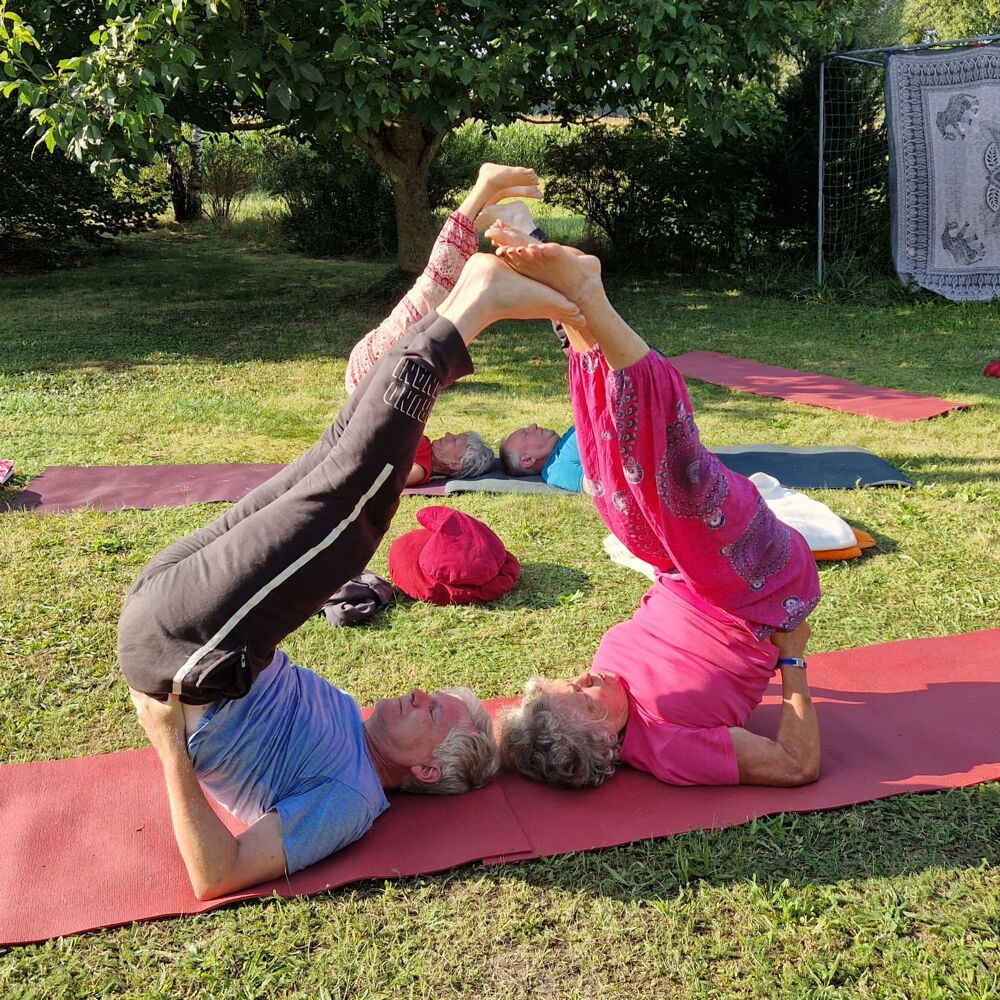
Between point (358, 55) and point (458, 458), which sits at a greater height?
point (358, 55)

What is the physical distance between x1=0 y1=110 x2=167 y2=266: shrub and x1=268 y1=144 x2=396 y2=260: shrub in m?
2.04

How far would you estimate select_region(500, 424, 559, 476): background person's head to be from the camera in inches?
209

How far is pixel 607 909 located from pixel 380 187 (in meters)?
13.3

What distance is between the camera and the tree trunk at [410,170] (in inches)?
370

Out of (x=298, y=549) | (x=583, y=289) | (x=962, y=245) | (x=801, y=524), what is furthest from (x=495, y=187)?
(x=962, y=245)

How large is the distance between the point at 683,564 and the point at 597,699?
1.51 feet

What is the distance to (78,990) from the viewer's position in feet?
6.86

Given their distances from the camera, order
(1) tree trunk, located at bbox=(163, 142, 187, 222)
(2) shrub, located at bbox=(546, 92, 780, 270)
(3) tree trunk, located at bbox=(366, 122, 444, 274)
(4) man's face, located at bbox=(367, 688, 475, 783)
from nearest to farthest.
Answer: (4) man's face, located at bbox=(367, 688, 475, 783) → (3) tree trunk, located at bbox=(366, 122, 444, 274) → (2) shrub, located at bbox=(546, 92, 780, 270) → (1) tree trunk, located at bbox=(163, 142, 187, 222)

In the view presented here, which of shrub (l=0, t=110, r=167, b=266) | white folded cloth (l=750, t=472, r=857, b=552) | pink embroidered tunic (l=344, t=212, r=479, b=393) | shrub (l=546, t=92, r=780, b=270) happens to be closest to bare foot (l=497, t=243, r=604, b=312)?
pink embroidered tunic (l=344, t=212, r=479, b=393)

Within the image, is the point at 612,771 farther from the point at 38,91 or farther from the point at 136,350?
the point at 136,350

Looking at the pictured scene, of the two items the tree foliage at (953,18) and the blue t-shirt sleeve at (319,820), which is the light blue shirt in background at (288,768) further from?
the tree foliage at (953,18)

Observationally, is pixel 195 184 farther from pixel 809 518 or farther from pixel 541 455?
pixel 809 518

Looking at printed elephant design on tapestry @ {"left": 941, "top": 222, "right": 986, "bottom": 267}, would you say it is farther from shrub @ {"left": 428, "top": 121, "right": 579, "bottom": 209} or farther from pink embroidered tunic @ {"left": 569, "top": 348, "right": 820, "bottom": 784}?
pink embroidered tunic @ {"left": 569, "top": 348, "right": 820, "bottom": 784}

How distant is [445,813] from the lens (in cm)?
264
